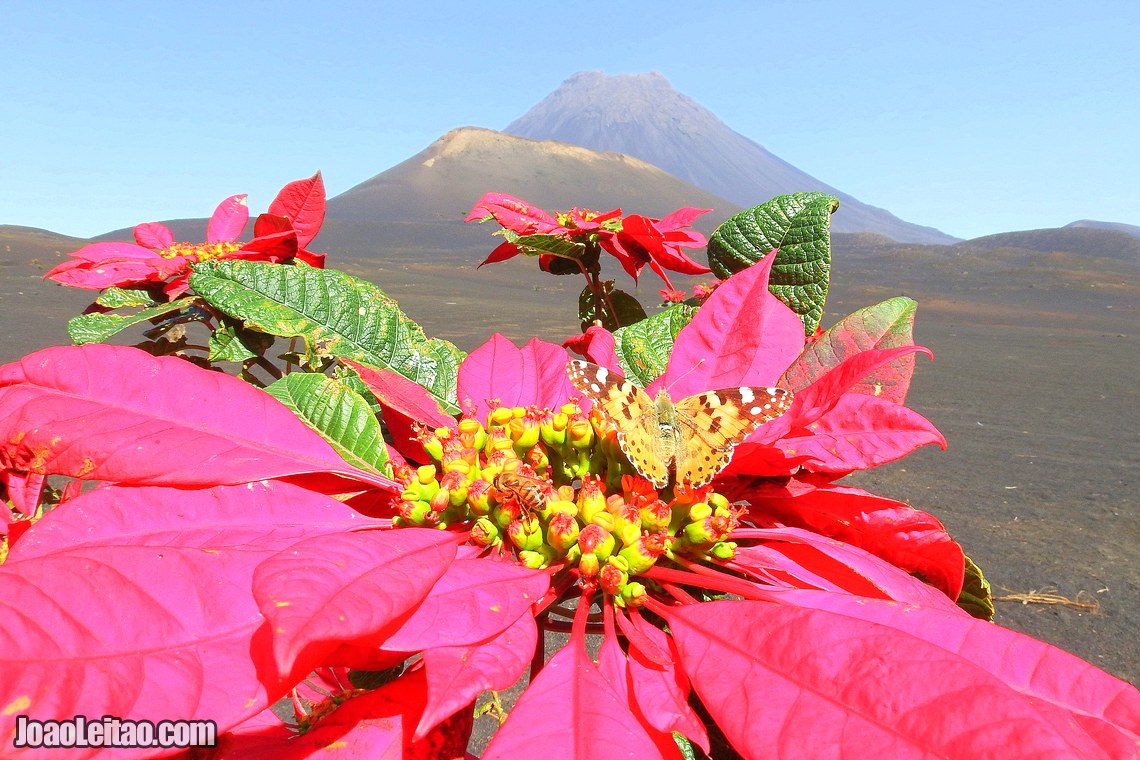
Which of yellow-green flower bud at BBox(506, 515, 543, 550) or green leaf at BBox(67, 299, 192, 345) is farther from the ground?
green leaf at BBox(67, 299, 192, 345)

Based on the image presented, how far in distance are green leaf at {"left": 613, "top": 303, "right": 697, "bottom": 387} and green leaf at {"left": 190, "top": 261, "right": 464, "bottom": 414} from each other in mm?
166

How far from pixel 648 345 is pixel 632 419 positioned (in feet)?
0.72

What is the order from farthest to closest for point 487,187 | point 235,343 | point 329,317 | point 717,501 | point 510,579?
point 487,187 < point 235,343 < point 329,317 < point 717,501 < point 510,579

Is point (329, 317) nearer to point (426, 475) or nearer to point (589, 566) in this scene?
point (426, 475)

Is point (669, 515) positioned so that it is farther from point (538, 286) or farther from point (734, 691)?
point (538, 286)

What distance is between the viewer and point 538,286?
60.9 feet

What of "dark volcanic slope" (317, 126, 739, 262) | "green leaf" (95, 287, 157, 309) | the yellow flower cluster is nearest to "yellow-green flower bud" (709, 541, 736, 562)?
the yellow flower cluster

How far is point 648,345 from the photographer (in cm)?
72

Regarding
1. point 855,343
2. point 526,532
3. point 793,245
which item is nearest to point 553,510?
point 526,532

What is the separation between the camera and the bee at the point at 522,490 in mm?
448

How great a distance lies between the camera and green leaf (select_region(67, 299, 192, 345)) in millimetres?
891

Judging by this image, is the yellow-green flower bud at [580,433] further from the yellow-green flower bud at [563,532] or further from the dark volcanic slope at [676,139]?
the dark volcanic slope at [676,139]

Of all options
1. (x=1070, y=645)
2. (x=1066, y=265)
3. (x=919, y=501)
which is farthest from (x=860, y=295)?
(x=1070, y=645)

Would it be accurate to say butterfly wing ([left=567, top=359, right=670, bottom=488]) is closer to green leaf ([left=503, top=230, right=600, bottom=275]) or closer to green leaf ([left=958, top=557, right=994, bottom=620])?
green leaf ([left=958, top=557, right=994, bottom=620])
